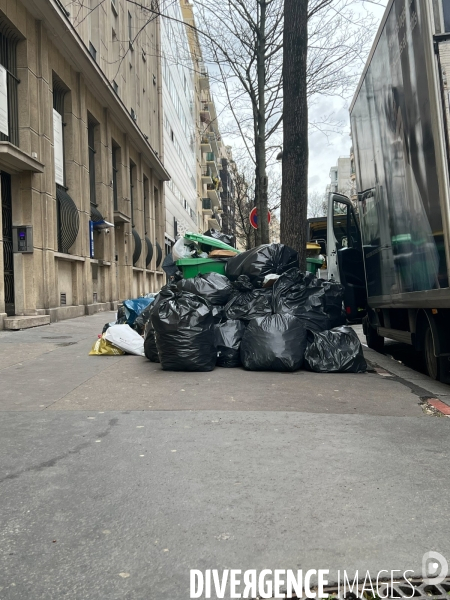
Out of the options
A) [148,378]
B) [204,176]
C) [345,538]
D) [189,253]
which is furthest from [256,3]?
[204,176]

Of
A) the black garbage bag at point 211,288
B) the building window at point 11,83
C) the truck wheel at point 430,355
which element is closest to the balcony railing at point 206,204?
the building window at point 11,83

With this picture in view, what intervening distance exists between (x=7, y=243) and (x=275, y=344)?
832 cm

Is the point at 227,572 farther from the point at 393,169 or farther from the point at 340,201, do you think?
the point at 340,201

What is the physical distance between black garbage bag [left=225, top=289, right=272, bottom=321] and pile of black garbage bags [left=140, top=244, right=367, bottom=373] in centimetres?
1

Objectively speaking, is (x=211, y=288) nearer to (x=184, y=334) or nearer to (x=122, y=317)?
(x=184, y=334)

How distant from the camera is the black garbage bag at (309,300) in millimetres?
7109

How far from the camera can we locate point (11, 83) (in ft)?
40.5

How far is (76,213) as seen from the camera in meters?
15.8

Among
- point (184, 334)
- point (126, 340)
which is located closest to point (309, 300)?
point (184, 334)

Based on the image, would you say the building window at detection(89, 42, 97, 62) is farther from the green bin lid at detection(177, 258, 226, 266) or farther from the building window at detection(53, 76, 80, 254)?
the green bin lid at detection(177, 258, 226, 266)

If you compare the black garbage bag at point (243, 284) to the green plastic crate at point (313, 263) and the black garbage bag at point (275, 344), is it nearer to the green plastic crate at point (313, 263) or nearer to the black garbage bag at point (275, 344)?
the black garbage bag at point (275, 344)

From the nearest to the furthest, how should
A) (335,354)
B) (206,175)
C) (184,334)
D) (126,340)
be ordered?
(184,334) → (335,354) → (126,340) → (206,175)

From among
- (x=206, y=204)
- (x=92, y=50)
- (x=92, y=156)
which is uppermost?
(x=206, y=204)

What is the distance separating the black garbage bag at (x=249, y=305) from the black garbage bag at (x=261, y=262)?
0.31m
